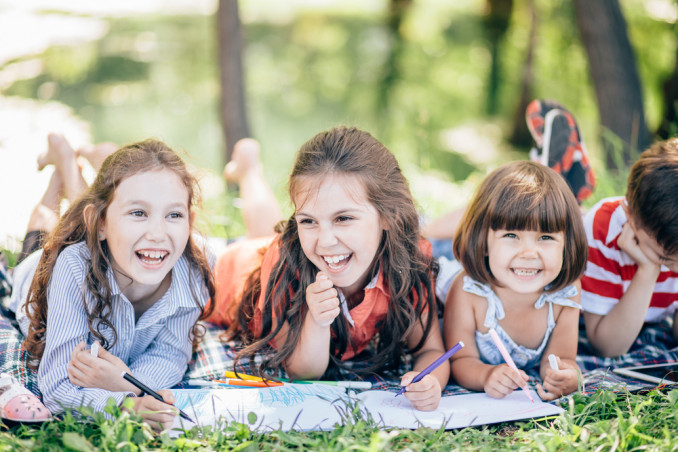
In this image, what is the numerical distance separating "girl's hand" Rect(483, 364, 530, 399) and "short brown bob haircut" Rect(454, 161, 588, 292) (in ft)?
1.07

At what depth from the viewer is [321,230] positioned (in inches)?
79.6

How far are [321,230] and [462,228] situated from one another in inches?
23.6

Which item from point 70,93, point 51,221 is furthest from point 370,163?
point 70,93

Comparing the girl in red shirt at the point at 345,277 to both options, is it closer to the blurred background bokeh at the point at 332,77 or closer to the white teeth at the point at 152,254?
the white teeth at the point at 152,254

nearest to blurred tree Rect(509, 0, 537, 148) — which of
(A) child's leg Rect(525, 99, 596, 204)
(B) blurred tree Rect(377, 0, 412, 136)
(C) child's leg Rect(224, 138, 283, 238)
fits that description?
(B) blurred tree Rect(377, 0, 412, 136)

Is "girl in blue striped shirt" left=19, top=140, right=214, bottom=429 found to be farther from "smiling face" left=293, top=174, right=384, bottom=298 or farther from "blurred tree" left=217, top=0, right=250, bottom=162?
"blurred tree" left=217, top=0, right=250, bottom=162

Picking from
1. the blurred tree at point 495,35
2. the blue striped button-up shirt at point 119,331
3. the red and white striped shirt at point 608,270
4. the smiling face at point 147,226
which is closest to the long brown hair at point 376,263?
the blue striped button-up shirt at point 119,331

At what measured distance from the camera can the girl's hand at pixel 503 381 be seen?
2.03 meters

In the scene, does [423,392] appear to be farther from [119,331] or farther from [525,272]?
[119,331]

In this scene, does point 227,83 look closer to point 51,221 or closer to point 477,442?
point 51,221

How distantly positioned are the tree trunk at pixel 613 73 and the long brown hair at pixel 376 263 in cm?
265

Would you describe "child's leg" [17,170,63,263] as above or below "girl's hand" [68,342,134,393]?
above

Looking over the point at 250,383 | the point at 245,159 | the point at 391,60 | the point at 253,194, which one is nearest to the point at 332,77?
the point at 391,60

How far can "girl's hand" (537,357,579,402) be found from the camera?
6.75ft
